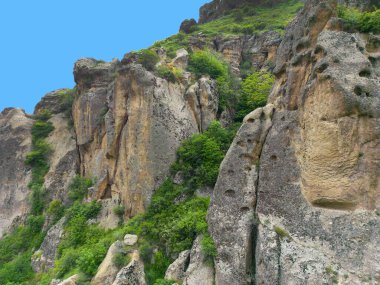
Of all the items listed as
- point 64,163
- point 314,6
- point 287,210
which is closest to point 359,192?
point 287,210

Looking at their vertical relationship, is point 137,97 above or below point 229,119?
above

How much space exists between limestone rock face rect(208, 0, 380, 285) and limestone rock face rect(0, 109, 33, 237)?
75.8 ft

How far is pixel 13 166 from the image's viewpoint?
3597cm

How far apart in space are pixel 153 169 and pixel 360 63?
1332 centimetres

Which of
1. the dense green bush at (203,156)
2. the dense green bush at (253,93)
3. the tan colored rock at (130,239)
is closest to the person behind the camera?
the tan colored rock at (130,239)

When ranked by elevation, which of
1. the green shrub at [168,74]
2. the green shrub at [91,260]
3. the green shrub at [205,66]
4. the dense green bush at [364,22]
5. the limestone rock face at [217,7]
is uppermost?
the limestone rock face at [217,7]

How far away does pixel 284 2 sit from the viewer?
49.9m

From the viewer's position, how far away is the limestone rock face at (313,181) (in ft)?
45.5

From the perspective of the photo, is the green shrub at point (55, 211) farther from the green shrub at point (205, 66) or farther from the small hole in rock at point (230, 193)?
the small hole in rock at point (230, 193)

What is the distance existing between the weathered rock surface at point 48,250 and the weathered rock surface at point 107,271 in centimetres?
802

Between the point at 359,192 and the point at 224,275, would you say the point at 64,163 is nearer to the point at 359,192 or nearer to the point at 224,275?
the point at 224,275

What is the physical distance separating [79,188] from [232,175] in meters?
16.4

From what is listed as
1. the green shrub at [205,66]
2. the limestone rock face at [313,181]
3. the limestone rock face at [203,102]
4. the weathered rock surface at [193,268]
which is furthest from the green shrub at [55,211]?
the limestone rock face at [313,181]

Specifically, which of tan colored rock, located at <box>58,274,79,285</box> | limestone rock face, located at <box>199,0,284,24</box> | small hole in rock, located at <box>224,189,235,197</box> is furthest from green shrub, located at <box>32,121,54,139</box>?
limestone rock face, located at <box>199,0,284,24</box>
